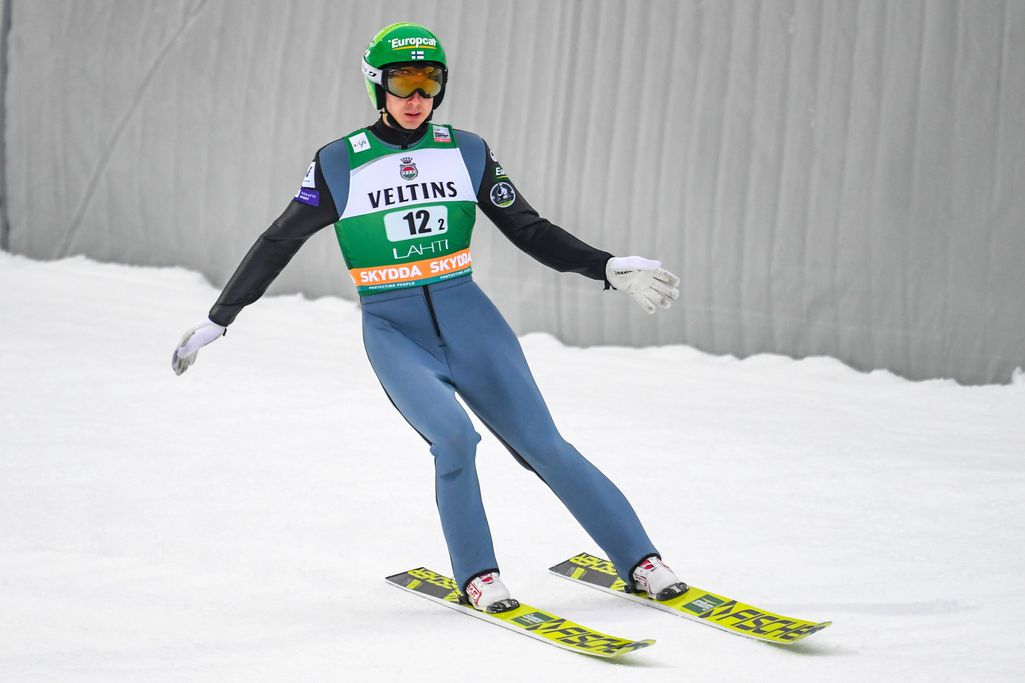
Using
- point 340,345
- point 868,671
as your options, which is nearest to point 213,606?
point 868,671

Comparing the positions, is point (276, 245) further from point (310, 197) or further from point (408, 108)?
point (408, 108)

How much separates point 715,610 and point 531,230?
1.19m

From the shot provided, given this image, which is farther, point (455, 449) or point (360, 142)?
point (360, 142)

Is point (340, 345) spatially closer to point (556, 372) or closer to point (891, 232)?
point (556, 372)

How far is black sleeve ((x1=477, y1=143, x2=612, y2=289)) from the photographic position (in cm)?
346

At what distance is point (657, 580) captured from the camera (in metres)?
3.35

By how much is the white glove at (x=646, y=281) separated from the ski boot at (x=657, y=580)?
71 centimetres

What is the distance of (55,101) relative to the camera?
29.4 feet

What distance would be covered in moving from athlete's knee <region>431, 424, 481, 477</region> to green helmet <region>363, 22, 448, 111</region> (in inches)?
36.0

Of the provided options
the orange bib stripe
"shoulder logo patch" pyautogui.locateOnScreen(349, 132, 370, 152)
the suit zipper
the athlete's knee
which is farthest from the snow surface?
"shoulder logo patch" pyautogui.locateOnScreen(349, 132, 370, 152)

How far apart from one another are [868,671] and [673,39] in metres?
4.82

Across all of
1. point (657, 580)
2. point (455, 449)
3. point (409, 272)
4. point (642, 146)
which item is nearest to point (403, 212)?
point (409, 272)

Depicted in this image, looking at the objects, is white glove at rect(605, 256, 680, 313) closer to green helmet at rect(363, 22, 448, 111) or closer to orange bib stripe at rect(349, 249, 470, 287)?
orange bib stripe at rect(349, 249, 470, 287)

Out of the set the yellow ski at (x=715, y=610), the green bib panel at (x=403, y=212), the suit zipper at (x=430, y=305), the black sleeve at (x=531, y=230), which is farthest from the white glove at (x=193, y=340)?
the yellow ski at (x=715, y=610)
